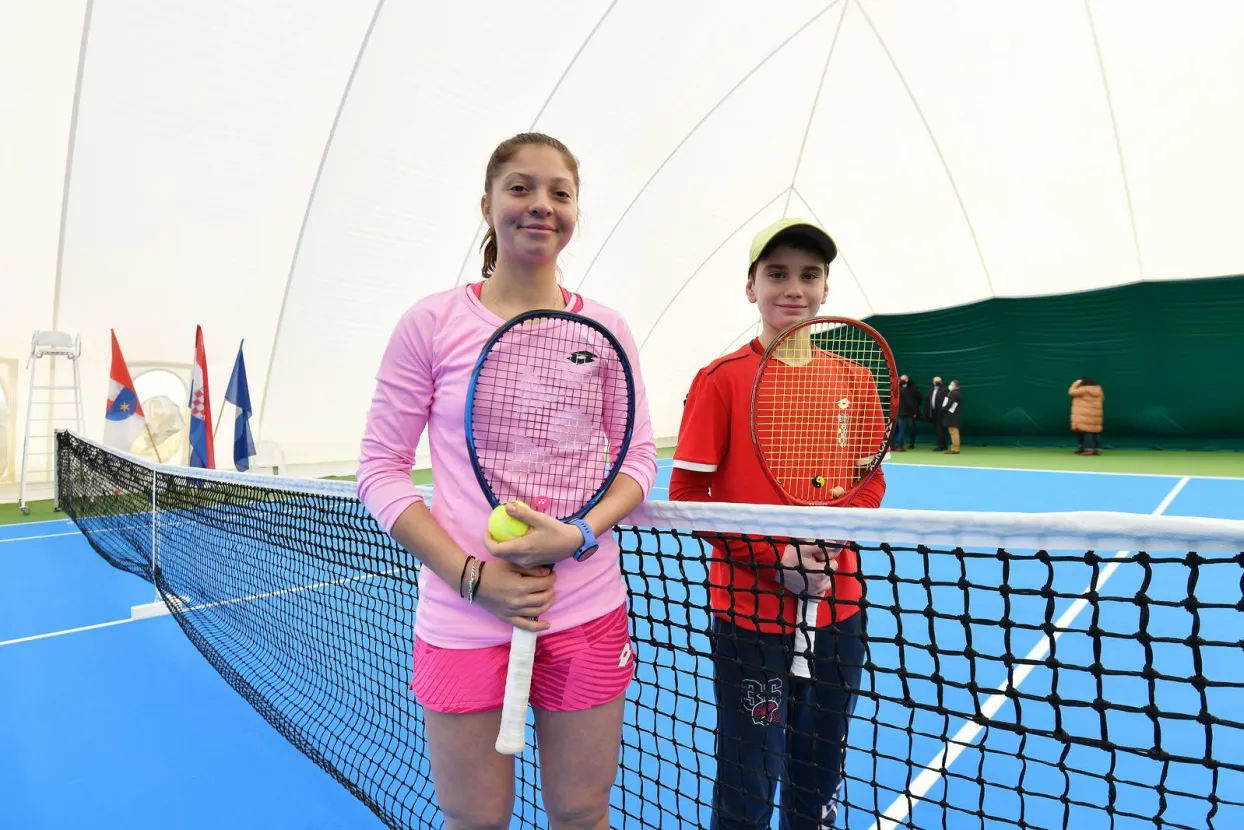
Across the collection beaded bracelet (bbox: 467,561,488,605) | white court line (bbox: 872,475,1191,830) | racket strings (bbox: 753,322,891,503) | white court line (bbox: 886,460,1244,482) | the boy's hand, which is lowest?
white court line (bbox: 872,475,1191,830)

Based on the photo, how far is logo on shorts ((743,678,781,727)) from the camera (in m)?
1.51

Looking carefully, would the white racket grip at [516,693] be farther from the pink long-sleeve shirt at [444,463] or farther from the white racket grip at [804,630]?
the white racket grip at [804,630]

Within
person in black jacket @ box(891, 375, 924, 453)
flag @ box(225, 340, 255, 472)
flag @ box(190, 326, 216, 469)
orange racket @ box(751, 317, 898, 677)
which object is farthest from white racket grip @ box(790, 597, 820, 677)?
person in black jacket @ box(891, 375, 924, 453)

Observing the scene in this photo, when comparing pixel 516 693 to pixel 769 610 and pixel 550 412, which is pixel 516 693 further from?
pixel 769 610

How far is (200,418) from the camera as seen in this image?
23.7 feet

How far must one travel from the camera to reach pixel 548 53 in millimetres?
9578

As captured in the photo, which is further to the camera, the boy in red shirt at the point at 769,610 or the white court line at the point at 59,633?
the white court line at the point at 59,633

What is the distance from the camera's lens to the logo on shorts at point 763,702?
59.6 inches

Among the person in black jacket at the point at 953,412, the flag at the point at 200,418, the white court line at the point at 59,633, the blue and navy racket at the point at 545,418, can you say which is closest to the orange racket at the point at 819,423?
the blue and navy racket at the point at 545,418

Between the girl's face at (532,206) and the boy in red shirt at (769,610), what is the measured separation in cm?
53

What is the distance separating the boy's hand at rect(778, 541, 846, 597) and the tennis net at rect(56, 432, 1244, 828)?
7 cm

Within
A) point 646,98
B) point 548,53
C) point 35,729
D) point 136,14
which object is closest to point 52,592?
point 35,729

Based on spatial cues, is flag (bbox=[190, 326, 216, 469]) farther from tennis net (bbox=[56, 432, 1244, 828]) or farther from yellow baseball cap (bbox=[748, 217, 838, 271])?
yellow baseball cap (bbox=[748, 217, 838, 271])

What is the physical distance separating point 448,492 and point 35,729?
9.23ft
